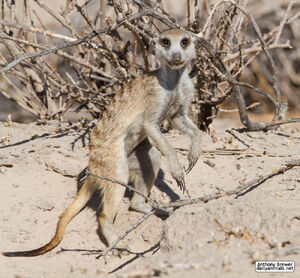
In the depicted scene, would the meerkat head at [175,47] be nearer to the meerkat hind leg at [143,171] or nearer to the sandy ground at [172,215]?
the meerkat hind leg at [143,171]

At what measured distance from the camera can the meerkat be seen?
3.81 m

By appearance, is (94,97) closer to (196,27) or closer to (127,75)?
(127,75)

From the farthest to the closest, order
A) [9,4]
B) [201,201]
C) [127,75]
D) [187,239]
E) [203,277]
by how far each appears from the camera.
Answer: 1. [9,4]
2. [127,75]
3. [201,201]
4. [187,239]
5. [203,277]

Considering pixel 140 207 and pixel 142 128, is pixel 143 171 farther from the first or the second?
pixel 142 128

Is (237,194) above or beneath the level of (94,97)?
beneath

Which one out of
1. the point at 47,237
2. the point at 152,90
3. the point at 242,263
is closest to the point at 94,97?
the point at 152,90

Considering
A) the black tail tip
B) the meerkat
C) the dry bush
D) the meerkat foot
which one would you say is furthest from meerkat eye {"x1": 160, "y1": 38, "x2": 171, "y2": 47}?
the black tail tip

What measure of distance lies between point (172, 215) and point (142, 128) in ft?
2.94

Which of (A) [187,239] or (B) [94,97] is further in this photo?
(B) [94,97]

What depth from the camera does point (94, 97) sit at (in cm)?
518

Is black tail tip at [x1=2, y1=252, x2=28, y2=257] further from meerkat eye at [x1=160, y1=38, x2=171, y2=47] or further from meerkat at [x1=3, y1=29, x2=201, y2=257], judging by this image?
meerkat eye at [x1=160, y1=38, x2=171, y2=47]

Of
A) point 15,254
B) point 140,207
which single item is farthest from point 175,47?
point 15,254

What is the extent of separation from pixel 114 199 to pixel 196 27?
185cm

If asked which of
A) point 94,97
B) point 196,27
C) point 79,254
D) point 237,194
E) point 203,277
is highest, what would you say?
point 196,27
